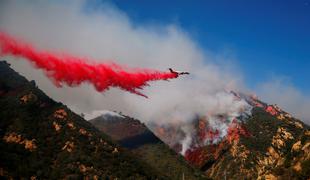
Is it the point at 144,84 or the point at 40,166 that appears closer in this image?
the point at 144,84

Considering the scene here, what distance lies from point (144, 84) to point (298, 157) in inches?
2692

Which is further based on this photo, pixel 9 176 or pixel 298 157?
pixel 9 176

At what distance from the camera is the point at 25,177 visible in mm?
185000

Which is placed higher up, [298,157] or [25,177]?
[298,157]

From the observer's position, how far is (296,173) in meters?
148

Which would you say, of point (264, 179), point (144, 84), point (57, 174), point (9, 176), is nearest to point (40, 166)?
point (57, 174)

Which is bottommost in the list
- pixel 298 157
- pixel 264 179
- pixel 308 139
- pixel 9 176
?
pixel 9 176

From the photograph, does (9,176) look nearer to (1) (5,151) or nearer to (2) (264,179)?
(1) (5,151)

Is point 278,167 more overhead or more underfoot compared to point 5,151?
more overhead

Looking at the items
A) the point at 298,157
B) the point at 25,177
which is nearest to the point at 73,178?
the point at 25,177

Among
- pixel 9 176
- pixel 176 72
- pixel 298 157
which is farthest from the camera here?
pixel 9 176

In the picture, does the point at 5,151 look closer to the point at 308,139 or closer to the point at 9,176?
the point at 9,176

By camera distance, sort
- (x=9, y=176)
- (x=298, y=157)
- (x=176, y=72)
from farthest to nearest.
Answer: (x=9, y=176)
(x=298, y=157)
(x=176, y=72)

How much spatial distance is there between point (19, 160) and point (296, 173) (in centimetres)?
12470
